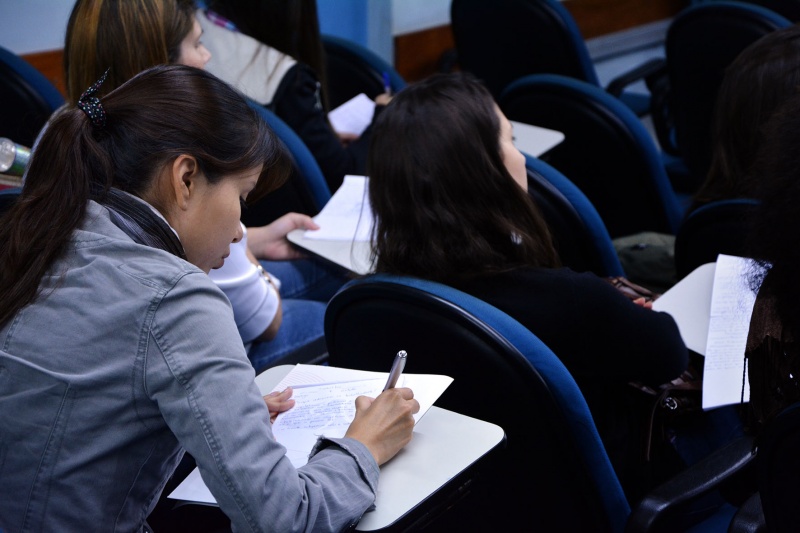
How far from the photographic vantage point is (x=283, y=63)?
265 centimetres

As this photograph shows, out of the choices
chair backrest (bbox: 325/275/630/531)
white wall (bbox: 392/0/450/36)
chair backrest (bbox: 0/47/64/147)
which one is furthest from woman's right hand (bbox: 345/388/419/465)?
white wall (bbox: 392/0/450/36)

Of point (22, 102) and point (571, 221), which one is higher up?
point (22, 102)

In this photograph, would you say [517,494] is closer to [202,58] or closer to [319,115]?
[202,58]

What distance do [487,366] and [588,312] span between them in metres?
0.22

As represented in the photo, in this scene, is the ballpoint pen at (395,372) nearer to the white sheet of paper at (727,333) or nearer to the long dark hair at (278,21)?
the white sheet of paper at (727,333)

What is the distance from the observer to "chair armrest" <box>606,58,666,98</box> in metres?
3.64

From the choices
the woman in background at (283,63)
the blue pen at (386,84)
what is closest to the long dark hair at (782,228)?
the woman in background at (283,63)

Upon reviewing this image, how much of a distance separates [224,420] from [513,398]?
46cm

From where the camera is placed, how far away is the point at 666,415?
1516 mm

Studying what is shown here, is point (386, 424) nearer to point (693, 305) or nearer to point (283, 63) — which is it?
point (693, 305)

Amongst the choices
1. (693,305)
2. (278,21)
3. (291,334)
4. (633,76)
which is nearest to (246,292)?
(291,334)

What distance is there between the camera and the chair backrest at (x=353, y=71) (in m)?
A: 3.21

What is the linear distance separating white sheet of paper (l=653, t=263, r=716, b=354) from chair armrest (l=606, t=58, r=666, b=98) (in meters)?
2.06

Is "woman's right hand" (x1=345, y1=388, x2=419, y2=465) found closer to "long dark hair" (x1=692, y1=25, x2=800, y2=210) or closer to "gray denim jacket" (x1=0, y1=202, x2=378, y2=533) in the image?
"gray denim jacket" (x1=0, y1=202, x2=378, y2=533)
